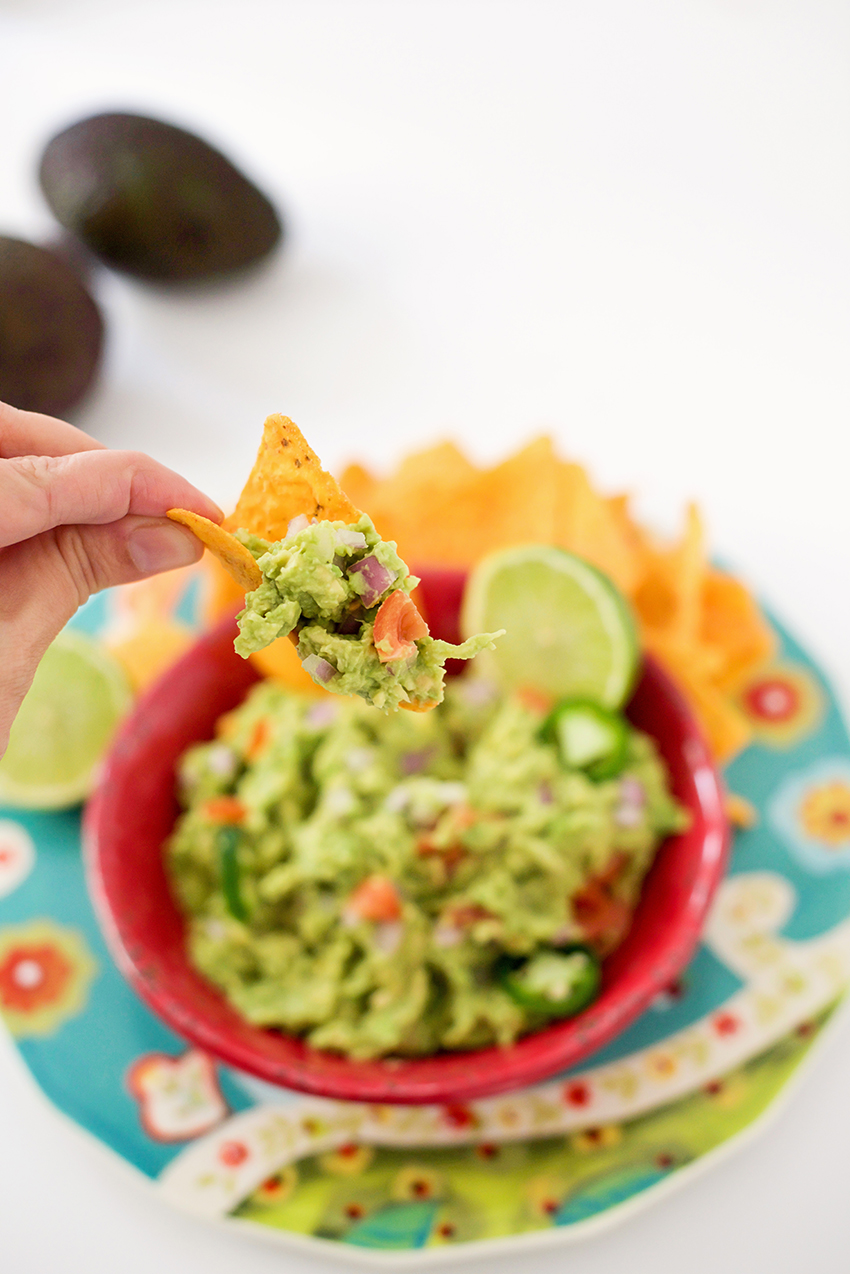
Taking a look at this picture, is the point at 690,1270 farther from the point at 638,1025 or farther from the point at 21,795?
the point at 21,795

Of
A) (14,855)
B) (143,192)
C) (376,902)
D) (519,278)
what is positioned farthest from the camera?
(519,278)

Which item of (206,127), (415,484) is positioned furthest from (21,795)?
(206,127)

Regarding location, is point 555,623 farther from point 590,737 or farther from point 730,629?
point 730,629

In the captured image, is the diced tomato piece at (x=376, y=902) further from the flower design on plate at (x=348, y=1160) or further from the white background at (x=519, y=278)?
the white background at (x=519, y=278)

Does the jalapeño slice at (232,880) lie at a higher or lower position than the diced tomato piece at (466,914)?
higher

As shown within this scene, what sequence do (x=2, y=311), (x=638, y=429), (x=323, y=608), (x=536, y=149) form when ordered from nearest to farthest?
1. (x=323, y=608)
2. (x=2, y=311)
3. (x=638, y=429)
4. (x=536, y=149)

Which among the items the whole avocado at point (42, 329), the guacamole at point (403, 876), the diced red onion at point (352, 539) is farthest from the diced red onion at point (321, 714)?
the whole avocado at point (42, 329)

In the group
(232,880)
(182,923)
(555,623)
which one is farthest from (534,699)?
(182,923)
